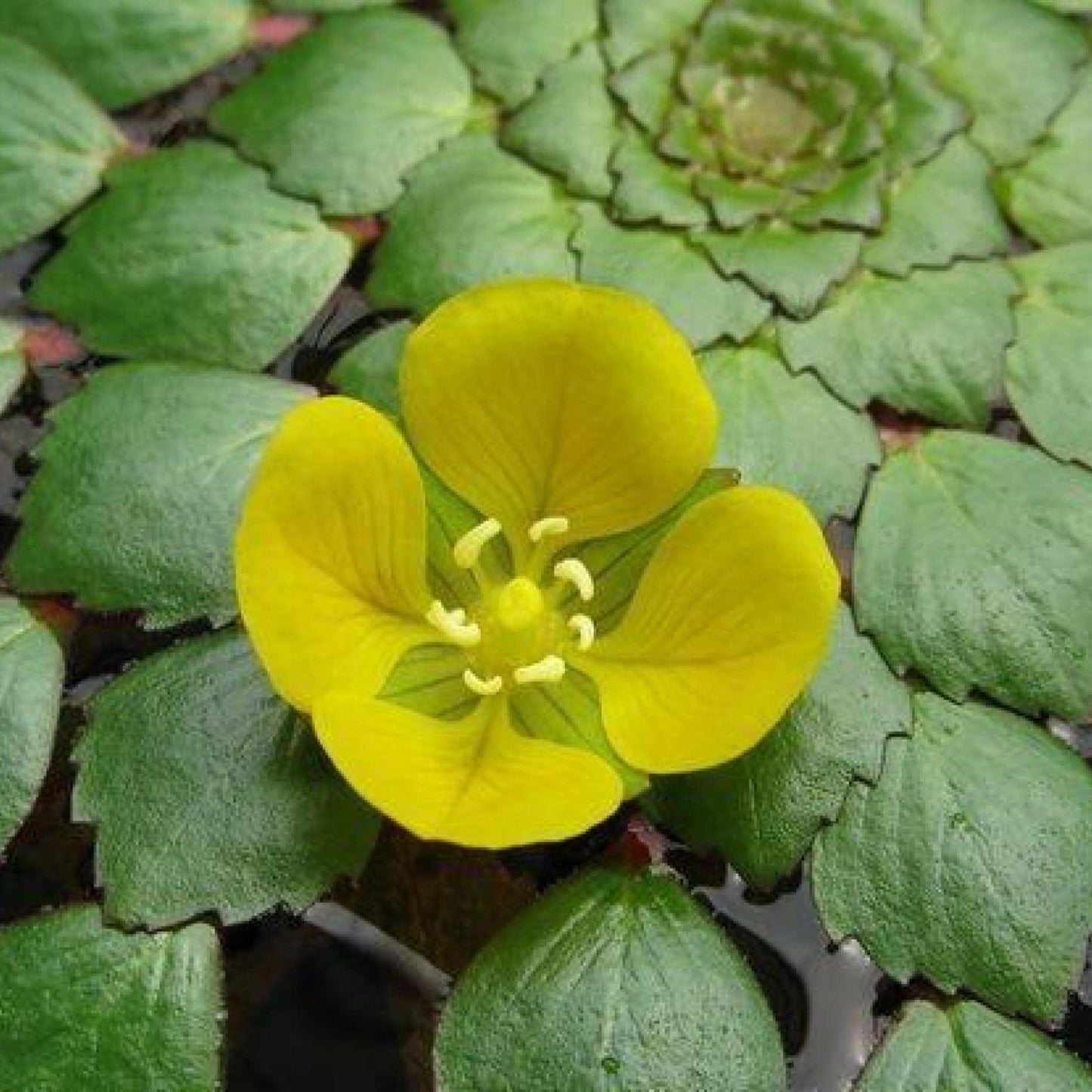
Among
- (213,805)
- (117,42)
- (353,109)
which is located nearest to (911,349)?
(353,109)

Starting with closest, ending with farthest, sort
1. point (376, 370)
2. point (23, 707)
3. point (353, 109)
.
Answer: point (23, 707)
point (376, 370)
point (353, 109)

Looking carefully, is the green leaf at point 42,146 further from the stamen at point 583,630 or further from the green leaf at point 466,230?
the stamen at point 583,630

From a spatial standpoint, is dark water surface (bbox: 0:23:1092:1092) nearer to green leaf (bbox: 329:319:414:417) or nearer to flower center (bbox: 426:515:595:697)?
flower center (bbox: 426:515:595:697)

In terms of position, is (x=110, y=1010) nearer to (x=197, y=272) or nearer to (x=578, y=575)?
(x=578, y=575)

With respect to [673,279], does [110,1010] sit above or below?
below

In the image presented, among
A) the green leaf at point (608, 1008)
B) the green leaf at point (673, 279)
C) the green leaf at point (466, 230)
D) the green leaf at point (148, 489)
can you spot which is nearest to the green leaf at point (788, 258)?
the green leaf at point (673, 279)

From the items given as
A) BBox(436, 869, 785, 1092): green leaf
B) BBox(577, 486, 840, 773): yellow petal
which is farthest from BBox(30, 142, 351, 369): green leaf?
BBox(436, 869, 785, 1092): green leaf

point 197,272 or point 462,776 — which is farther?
point 197,272

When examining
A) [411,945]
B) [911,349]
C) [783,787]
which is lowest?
[411,945]
